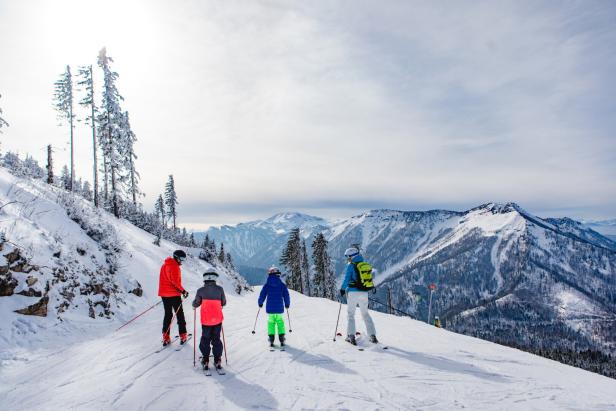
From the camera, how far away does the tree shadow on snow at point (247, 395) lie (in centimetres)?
556

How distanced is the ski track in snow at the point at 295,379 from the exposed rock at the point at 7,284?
7.06 ft

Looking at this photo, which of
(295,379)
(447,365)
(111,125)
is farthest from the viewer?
(111,125)

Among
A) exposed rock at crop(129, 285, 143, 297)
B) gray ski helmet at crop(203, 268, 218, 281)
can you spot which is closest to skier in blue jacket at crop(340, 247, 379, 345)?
gray ski helmet at crop(203, 268, 218, 281)

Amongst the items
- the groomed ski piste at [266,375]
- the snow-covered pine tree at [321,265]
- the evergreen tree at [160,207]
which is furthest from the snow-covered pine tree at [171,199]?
the groomed ski piste at [266,375]

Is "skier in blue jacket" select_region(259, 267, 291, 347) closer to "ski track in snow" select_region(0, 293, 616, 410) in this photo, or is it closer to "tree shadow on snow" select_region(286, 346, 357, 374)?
"ski track in snow" select_region(0, 293, 616, 410)

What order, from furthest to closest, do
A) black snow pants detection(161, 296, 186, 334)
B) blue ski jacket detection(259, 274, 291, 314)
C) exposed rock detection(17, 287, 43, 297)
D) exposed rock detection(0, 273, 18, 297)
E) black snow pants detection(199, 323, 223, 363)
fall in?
exposed rock detection(17, 287, 43, 297) < black snow pants detection(161, 296, 186, 334) < blue ski jacket detection(259, 274, 291, 314) < exposed rock detection(0, 273, 18, 297) < black snow pants detection(199, 323, 223, 363)

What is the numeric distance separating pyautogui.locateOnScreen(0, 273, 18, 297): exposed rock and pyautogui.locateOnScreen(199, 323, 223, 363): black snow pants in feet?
19.7

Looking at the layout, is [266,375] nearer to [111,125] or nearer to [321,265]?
[111,125]

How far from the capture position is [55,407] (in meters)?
5.58

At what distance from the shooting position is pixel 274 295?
9.16 m

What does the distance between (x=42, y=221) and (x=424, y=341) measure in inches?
603

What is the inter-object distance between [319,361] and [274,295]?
2088 mm

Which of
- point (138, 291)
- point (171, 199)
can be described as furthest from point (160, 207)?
point (138, 291)

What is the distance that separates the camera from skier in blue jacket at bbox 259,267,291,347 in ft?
29.7
